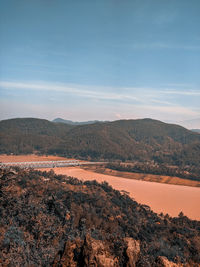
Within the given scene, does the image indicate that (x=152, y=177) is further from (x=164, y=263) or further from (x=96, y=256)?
(x=96, y=256)

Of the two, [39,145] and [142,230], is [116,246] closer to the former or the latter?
[142,230]

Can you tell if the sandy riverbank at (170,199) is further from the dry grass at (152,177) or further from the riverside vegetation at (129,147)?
the riverside vegetation at (129,147)

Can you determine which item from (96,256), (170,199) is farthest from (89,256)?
(170,199)

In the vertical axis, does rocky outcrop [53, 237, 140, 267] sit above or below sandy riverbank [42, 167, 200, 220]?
above

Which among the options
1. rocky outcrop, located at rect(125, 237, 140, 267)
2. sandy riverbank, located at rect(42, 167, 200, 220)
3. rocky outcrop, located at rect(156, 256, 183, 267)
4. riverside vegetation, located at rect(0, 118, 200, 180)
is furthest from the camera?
riverside vegetation, located at rect(0, 118, 200, 180)

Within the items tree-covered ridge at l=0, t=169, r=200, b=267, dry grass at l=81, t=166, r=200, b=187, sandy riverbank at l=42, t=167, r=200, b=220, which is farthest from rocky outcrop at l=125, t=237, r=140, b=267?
dry grass at l=81, t=166, r=200, b=187

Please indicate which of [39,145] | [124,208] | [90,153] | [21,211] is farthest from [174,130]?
[21,211]

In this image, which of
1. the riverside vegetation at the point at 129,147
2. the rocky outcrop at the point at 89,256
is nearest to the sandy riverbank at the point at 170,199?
the riverside vegetation at the point at 129,147

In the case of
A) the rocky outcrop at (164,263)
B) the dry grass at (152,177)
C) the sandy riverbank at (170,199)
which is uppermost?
the rocky outcrop at (164,263)

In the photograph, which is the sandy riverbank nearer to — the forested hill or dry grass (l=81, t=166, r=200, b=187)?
dry grass (l=81, t=166, r=200, b=187)
